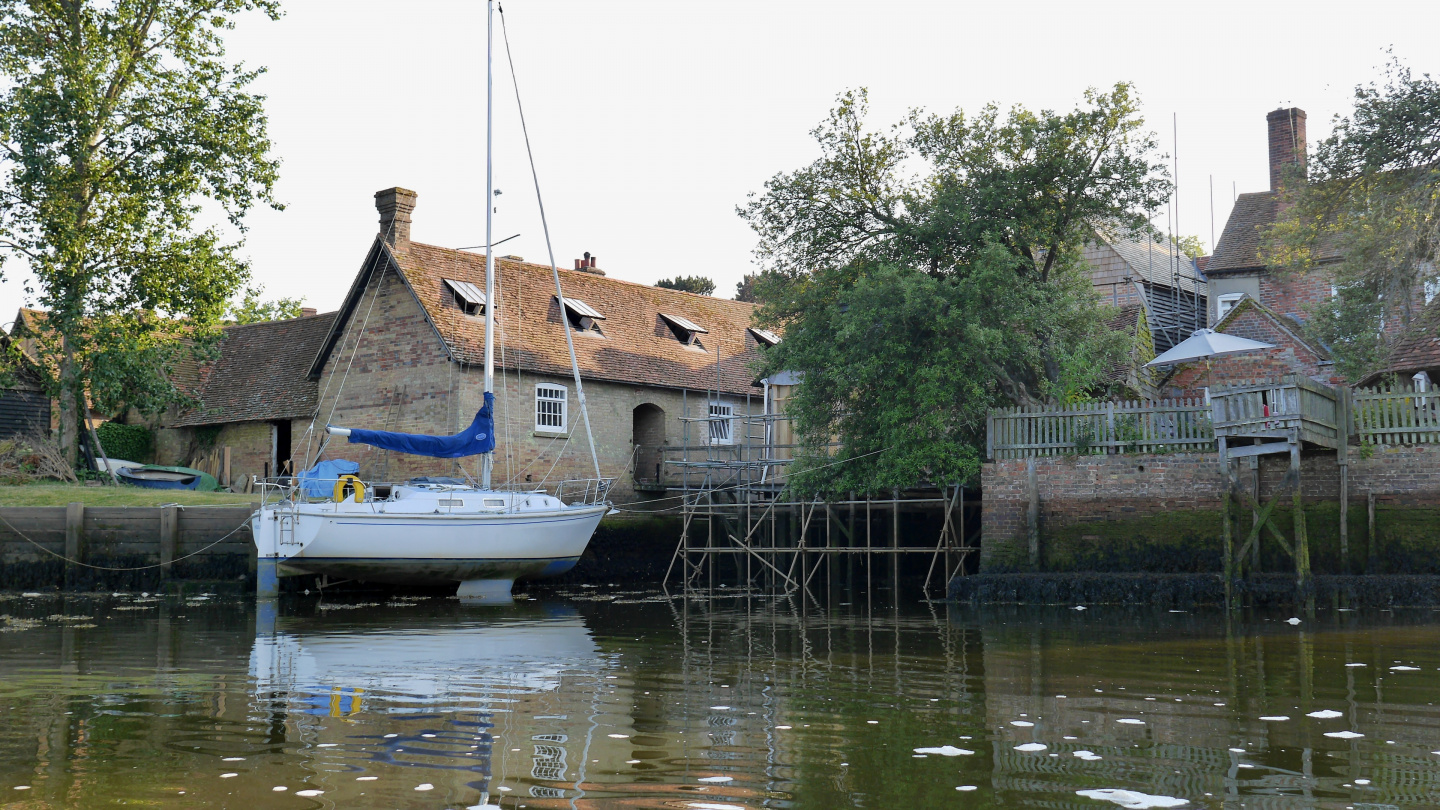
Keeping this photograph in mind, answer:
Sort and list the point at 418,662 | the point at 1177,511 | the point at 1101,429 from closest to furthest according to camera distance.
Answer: the point at 418,662 → the point at 1177,511 → the point at 1101,429

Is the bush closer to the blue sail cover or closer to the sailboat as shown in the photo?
the sailboat

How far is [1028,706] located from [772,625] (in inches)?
362

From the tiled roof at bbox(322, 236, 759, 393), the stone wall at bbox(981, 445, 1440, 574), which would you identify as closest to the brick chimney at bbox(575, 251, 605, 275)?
the tiled roof at bbox(322, 236, 759, 393)

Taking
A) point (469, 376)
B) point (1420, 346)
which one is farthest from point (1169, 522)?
point (469, 376)

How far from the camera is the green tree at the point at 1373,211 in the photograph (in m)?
24.8

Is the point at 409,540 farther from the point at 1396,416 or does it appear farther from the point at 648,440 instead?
the point at 1396,416

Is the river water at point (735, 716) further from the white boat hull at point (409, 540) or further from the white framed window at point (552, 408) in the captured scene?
the white framed window at point (552, 408)

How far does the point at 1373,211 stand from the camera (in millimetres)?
25453

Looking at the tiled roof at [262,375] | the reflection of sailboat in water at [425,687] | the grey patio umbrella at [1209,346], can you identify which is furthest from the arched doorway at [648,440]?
the reflection of sailboat in water at [425,687]

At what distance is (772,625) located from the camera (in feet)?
63.4

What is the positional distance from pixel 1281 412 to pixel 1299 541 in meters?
2.10

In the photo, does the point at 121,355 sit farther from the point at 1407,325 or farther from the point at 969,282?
the point at 1407,325

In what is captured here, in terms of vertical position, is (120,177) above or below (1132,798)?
above

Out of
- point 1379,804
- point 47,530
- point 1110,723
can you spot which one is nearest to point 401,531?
point 47,530
